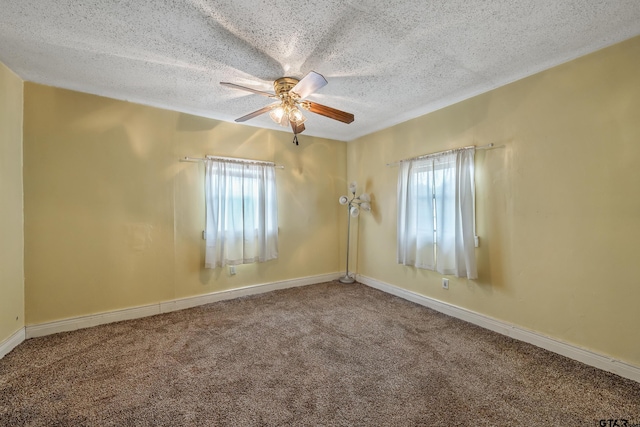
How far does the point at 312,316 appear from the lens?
10.5 feet

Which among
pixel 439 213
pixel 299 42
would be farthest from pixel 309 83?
pixel 439 213

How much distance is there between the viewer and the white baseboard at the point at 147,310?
107 inches

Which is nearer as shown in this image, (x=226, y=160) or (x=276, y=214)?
(x=226, y=160)

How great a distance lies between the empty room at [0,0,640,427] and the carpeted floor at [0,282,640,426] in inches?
0.8

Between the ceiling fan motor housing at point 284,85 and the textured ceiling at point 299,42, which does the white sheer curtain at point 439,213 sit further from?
the ceiling fan motor housing at point 284,85

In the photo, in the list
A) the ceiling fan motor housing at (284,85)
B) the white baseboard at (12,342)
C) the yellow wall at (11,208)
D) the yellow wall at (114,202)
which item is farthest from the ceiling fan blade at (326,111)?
the white baseboard at (12,342)

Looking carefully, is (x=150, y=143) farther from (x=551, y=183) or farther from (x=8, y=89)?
(x=551, y=183)

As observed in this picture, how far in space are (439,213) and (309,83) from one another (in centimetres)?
213

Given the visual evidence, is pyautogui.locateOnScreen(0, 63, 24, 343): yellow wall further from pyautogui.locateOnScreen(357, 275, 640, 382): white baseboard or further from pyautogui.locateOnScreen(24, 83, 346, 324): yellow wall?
pyautogui.locateOnScreen(357, 275, 640, 382): white baseboard

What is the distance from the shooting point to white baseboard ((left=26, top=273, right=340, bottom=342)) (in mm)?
2713

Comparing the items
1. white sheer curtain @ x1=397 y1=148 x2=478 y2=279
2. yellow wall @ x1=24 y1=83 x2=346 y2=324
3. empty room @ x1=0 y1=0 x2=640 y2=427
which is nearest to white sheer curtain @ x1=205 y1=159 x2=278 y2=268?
empty room @ x1=0 y1=0 x2=640 y2=427

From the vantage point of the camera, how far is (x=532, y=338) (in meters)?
2.49

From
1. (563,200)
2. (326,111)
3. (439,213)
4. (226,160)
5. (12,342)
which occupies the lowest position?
(12,342)

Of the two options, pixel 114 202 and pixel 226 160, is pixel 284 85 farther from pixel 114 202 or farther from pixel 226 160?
pixel 114 202
